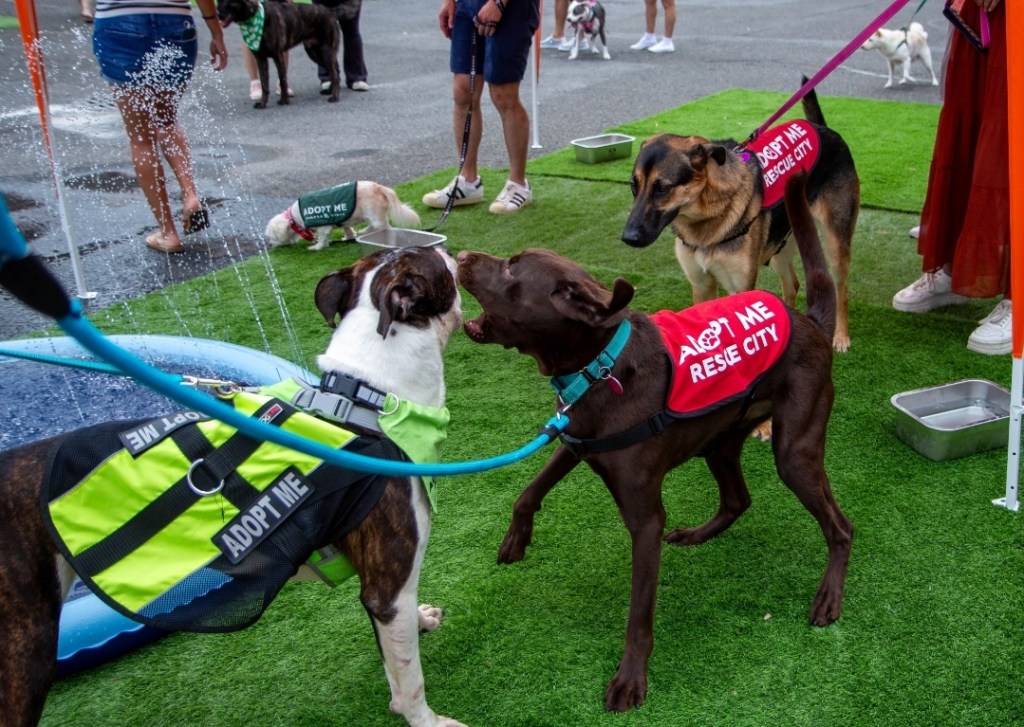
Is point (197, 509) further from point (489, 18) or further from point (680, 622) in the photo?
point (489, 18)

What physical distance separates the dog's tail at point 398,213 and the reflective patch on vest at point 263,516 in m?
Answer: 4.52

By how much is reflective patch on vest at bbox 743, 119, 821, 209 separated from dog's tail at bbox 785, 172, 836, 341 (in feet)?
4.36

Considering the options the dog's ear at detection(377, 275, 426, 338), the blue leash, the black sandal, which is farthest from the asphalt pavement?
the blue leash

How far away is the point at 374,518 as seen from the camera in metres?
2.46

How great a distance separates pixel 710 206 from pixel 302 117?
7679 mm

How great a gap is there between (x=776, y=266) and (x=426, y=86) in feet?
28.2

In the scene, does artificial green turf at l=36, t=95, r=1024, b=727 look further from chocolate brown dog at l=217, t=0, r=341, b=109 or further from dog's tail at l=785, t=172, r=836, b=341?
chocolate brown dog at l=217, t=0, r=341, b=109

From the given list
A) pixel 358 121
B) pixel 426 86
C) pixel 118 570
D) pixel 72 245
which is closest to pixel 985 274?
pixel 118 570

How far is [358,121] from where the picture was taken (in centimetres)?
1074

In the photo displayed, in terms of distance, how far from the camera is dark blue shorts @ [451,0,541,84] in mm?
6602

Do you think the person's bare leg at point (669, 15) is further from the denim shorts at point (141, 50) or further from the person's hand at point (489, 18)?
the denim shorts at point (141, 50)

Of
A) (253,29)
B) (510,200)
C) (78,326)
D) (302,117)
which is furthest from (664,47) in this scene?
(78,326)

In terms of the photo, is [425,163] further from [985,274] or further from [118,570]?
[118,570]

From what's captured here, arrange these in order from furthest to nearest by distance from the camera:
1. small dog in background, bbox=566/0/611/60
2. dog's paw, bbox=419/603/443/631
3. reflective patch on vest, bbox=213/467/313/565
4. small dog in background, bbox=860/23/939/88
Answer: small dog in background, bbox=566/0/611/60 → small dog in background, bbox=860/23/939/88 → dog's paw, bbox=419/603/443/631 → reflective patch on vest, bbox=213/467/313/565
